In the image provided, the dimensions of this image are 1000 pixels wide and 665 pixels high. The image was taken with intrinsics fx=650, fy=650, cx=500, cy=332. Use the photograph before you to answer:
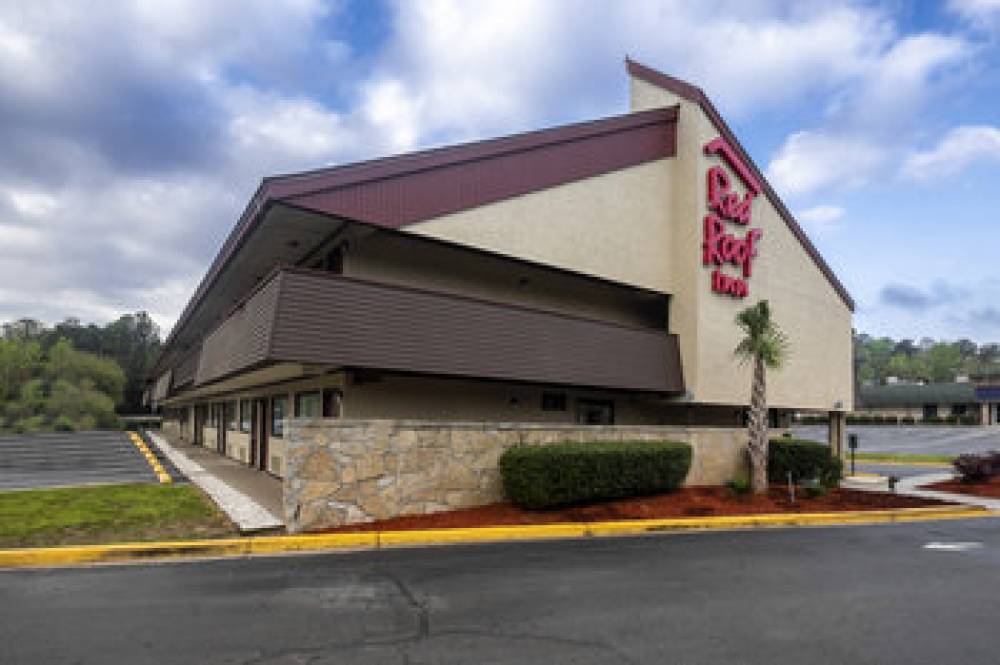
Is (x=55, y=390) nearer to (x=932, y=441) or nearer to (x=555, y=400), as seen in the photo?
(x=555, y=400)

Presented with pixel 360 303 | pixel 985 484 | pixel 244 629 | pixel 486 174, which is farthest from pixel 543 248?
pixel 985 484

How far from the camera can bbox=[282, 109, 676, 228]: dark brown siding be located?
12.3m

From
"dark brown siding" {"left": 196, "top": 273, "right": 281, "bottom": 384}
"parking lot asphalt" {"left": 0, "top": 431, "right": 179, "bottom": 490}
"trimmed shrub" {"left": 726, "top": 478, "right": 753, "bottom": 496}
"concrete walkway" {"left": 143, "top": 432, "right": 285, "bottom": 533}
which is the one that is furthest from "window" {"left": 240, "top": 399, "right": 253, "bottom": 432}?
"trimmed shrub" {"left": 726, "top": 478, "right": 753, "bottom": 496}

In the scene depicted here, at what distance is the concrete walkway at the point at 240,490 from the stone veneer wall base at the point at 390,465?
0.74 m

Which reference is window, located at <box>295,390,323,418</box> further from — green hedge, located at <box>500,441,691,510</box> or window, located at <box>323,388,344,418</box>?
green hedge, located at <box>500,441,691,510</box>

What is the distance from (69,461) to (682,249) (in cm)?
1961

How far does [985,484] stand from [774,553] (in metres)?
13.4

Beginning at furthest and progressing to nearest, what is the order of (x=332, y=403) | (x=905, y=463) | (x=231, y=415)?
(x=905, y=463)
(x=231, y=415)
(x=332, y=403)

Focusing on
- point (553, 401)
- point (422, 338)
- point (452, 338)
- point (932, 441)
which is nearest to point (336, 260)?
point (422, 338)

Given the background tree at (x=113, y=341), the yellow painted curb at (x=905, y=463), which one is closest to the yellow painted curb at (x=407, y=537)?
the yellow painted curb at (x=905, y=463)

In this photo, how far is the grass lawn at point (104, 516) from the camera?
9.40 meters

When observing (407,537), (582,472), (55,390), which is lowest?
(407,537)

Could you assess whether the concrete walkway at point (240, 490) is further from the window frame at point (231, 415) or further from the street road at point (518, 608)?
the window frame at point (231, 415)

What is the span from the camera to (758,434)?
15.2 meters
